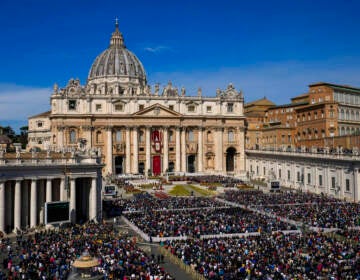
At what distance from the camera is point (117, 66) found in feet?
381

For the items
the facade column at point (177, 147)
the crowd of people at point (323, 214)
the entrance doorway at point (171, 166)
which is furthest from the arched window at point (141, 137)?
the crowd of people at point (323, 214)

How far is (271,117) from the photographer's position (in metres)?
105

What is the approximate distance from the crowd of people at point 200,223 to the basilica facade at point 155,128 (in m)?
48.5

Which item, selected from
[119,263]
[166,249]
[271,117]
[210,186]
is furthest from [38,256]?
A: [271,117]

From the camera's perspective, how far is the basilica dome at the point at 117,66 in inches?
4555

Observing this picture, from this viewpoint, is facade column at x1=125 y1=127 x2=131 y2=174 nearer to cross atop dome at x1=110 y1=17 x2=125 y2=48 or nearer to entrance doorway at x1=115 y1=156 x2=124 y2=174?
entrance doorway at x1=115 y1=156 x2=124 y2=174

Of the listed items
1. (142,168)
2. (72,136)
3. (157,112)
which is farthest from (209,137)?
(72,136)

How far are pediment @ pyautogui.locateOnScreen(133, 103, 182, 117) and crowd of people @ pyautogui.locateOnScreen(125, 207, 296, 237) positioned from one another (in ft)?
161

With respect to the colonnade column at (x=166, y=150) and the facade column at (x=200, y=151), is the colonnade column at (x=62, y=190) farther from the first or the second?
the facade column at (x=200, y=151)

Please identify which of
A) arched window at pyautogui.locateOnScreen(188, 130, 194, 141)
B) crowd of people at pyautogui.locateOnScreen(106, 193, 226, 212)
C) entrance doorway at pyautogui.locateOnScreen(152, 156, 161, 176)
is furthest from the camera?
arched window at pyautogui.locateOnScreen(188, 130, 194, 141)

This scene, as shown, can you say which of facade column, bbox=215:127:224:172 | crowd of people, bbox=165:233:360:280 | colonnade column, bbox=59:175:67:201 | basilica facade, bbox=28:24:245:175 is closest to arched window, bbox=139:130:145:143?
basilica facade, bbox=28:24:245:175

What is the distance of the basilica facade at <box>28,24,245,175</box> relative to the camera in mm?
88812

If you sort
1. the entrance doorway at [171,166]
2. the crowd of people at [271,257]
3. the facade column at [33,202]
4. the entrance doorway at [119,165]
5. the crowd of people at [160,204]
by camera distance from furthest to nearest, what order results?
1. the entrance doorway at [171,166]
2. the entrance doorway at [119,165]
3. the crowd of people at [160,204]
4. the facade column at [33,202]
5. the crowd of people at [271,257]

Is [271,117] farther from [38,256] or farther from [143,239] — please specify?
[38,256]
